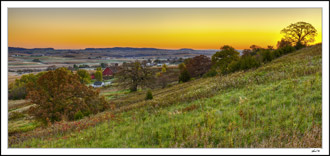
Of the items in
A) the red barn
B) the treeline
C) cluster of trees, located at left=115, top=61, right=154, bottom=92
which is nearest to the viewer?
the treeline

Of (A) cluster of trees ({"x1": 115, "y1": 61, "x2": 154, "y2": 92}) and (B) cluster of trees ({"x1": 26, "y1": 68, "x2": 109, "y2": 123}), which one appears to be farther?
(A) cluster of trees ({"x1": 115, "y1": 61, "x2": 154, "y2": 92})

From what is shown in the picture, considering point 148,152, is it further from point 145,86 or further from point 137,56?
point 145,86

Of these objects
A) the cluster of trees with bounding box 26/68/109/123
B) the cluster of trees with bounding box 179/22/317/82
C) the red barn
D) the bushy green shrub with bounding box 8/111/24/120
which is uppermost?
the cluster of trees with bounding box 179/22/317/82

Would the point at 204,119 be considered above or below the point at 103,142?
above

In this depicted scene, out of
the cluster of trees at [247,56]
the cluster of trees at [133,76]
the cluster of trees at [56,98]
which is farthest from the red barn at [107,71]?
the cluster of trees at [56,98]

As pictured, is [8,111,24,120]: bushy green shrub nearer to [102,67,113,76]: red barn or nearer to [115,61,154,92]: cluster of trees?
[102,67,113,76]: red barn

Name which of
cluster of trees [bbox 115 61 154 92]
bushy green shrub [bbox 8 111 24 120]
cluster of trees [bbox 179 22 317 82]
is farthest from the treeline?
bushy green shrub [bbox 8 111 24 120]

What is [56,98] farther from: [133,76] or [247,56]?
[133,76]

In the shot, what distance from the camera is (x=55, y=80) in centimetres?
1542

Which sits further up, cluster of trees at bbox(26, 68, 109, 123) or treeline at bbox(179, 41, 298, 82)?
treeline at bbox(179, 41, 298, 82)

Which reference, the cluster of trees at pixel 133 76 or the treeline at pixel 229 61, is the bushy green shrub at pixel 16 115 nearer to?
the cluster of trees at pixel 133 76

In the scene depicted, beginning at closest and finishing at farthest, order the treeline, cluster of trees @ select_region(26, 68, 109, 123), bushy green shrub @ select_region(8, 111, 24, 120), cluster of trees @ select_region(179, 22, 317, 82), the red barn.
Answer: cluster of trees @ select_region(26, 68, 109, 123) → cluster of trees @ select_region(179, 22, 317, 82) → the treeline → bushy green shrub @ select_region(8, 111, 24, 120) → the red barn

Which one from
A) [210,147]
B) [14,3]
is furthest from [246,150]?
[14,3]

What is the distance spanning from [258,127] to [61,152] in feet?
16.6
